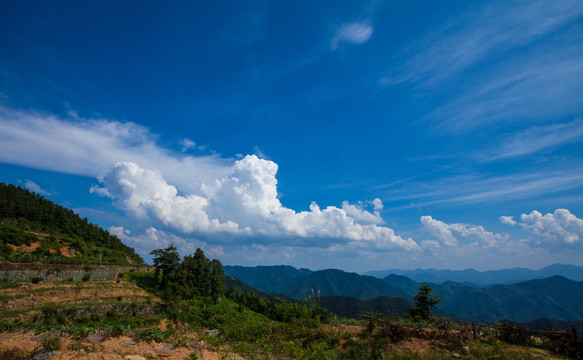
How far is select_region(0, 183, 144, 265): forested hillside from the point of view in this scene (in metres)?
39.1

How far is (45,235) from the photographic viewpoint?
5212 centimetres

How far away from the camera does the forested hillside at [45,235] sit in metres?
39.1

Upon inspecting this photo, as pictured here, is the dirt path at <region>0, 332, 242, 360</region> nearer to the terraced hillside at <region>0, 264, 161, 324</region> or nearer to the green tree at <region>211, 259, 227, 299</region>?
the terraced hillside at <region>0, 264, 161, 324</region>

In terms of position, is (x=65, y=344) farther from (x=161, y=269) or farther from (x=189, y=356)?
(x=161, y=269)

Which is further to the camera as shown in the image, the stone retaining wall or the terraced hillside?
the stone retaining wall

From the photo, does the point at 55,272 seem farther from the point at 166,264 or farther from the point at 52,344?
the point at 52,344

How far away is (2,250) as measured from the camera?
1444 inches

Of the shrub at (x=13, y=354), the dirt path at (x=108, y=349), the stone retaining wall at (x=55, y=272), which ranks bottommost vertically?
the stone retaining wall at (x=55, y=272)

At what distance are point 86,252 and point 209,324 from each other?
3475 cm

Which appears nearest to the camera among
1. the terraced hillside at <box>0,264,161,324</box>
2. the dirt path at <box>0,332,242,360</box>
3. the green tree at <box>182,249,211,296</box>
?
the dirt path at <box>0,332,242,360</box>

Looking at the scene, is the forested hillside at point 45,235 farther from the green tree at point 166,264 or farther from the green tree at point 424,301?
the green tree at point 424,301

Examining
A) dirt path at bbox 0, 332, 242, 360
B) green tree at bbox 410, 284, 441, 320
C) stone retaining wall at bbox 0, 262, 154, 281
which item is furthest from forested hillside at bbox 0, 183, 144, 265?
green tree at bbox 410, 284, 441, 320

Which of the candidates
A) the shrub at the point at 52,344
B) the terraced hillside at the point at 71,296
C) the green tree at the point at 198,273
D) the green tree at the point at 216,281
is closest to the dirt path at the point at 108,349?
the shrub at the point at 52,344

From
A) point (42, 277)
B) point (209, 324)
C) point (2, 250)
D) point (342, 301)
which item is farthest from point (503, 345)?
point (342, 301)
